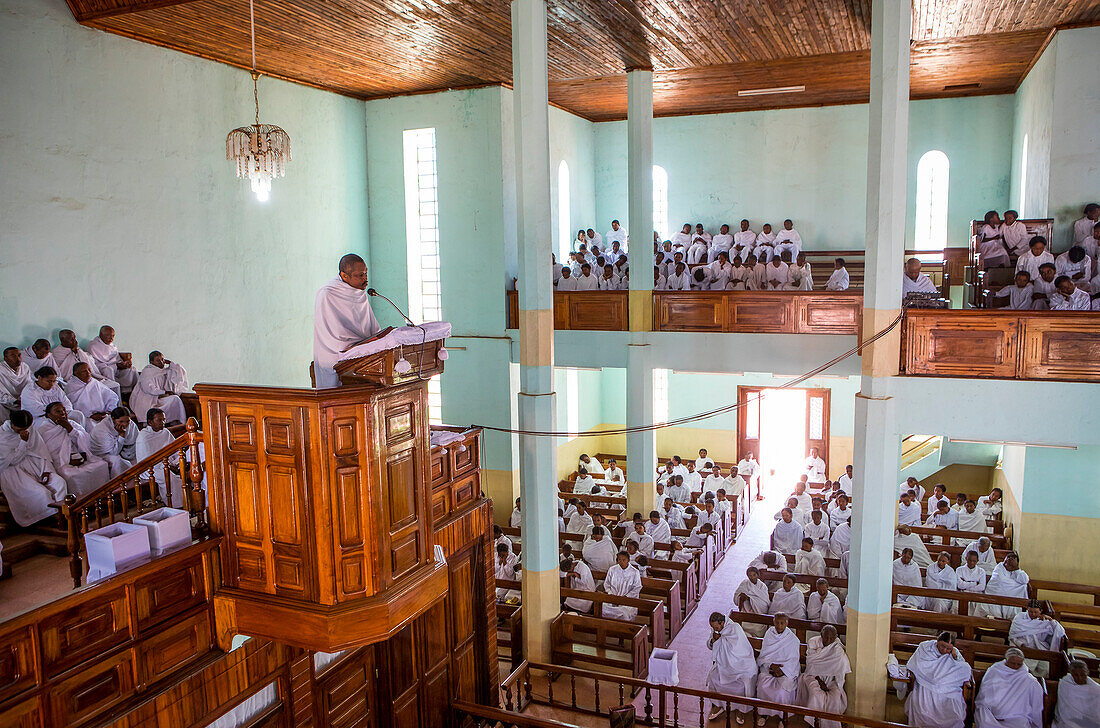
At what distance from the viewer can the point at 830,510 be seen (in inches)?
571

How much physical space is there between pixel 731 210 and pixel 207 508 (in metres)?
17.3

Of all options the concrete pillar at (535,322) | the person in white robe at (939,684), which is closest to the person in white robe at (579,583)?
the concrete pillar at (535,322)

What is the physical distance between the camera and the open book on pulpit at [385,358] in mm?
5578

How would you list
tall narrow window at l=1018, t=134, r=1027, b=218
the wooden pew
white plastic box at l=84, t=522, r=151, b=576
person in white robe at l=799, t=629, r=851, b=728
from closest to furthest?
white plastic box at l=84, t=522, r=151, b=576 → person in white robe at l=799, t=629, r=851, b=728 → the wooden pew → tall narrow window at l=1018, t=134, r=1027, b=218

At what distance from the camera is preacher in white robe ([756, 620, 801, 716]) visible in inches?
376

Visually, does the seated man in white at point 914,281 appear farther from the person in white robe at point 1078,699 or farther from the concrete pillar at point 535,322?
the concrete pillar at point 535,322

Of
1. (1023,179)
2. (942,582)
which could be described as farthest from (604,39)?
(942,582)

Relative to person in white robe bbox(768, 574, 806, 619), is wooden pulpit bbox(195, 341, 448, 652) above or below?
above

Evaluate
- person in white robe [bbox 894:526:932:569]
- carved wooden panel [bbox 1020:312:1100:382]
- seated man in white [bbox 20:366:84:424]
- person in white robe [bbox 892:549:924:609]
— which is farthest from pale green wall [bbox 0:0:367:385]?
carved wooden panel [bbox 1020:312:1100:382]

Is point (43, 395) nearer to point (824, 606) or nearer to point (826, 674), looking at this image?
point (826, 674)

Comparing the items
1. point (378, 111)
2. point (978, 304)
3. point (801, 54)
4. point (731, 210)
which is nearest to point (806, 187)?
point (731, 210)

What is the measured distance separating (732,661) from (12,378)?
932cm

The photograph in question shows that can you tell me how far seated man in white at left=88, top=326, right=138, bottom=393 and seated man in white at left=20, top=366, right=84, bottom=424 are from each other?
1.12 m

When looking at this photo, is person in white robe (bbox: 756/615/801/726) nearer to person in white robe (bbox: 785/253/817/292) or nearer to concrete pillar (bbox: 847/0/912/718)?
concrete pillar (bbox: 847/0/912/718)
